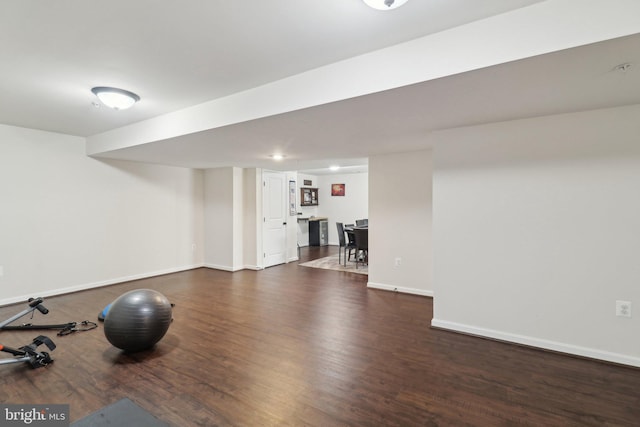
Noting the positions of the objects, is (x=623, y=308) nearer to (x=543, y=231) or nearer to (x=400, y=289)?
(x=543, y=231)

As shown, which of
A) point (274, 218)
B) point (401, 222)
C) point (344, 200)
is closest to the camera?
point (401, 222)

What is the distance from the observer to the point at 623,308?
259 centimetres

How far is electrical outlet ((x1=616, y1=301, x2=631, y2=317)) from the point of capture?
2.58 metres

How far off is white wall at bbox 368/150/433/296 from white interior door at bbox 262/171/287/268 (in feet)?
8.99

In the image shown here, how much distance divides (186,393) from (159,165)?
500 centimetres

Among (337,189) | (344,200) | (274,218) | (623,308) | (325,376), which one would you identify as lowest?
(325,376)

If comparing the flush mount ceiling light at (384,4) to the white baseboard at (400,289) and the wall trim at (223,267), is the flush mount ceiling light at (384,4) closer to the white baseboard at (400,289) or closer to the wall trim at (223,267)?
the white baseboard at (400,289)

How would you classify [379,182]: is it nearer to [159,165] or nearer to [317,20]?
[317,20]

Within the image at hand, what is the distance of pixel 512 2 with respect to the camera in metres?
1.65

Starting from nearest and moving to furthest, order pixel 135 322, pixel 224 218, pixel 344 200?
pixel 135 322 → pixel 224 218 → pixel 344 200

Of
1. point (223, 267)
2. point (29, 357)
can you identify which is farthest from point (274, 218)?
point (29, 357)

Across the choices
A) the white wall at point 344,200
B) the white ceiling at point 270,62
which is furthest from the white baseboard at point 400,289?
the white wall at point 344,200

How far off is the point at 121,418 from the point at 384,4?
300 centimetres

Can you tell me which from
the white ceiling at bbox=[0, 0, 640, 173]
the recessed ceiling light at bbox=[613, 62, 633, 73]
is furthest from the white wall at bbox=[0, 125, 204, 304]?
the recessed ceiling light at bbox=[613, 62, 633, 73]
